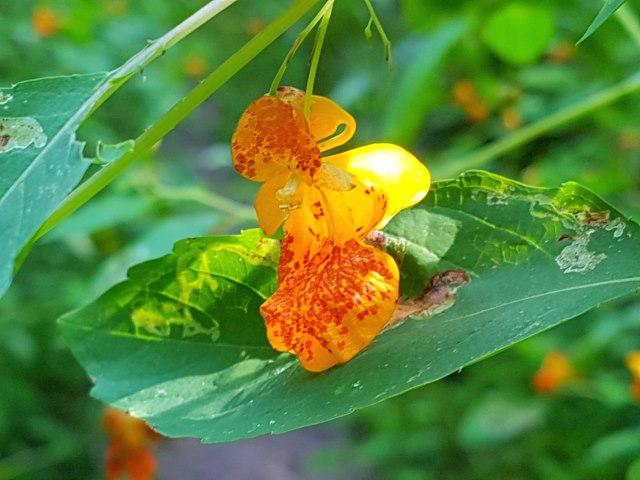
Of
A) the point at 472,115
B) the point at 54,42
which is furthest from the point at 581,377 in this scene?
the point at 54,42

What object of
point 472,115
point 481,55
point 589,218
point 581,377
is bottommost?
point 581,377

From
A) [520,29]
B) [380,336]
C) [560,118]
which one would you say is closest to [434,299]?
[380,336]

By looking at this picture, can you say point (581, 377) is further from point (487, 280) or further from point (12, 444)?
point (12, 444)

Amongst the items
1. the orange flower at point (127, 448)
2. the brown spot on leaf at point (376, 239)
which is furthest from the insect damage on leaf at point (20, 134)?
the orange flower at point (127, 448)

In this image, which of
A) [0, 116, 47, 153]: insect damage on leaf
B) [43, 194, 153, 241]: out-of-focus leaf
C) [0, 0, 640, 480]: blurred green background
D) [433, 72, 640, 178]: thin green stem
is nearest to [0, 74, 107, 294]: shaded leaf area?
[0, 116, 47, 153]: insect damage on leaf

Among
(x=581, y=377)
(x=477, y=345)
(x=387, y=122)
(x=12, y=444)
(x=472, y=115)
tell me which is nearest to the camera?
(x=477, y=345)

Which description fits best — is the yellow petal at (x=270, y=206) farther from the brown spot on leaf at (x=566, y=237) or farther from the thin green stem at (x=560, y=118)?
the thin green stem at (x=560, y=118)

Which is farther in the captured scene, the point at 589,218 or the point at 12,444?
the point at 12,444
